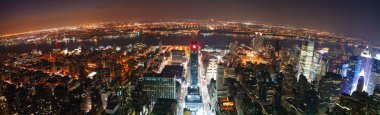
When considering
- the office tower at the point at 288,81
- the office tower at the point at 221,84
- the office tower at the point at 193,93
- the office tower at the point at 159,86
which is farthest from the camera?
the office tower at the point at 288,81

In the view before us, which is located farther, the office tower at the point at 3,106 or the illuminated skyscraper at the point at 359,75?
the illuminated skyscraper at the point at 359,75

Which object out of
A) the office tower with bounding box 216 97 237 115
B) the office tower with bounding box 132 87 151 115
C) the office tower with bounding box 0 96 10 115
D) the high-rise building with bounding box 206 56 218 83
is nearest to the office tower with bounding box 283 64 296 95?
the office tower with bounding box 216 97 237 115

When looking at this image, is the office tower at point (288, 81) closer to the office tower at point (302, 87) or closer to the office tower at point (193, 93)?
the office tower at point (302, 87)

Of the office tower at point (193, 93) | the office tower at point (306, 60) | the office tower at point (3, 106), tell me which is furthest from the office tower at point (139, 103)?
the office tower at point (306, 60)

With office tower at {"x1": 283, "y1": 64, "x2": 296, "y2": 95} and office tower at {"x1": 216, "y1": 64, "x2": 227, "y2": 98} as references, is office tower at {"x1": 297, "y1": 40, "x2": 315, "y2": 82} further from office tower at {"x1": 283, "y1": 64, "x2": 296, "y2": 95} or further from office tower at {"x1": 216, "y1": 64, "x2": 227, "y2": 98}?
office tower at {"x1": 216, "y1": 64, "x2": 227, "y2": 98}

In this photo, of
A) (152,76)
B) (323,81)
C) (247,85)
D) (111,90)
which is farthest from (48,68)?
(323,81)

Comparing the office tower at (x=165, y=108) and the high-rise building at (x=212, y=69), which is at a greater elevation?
the high-rise building at (x=212, y=69)

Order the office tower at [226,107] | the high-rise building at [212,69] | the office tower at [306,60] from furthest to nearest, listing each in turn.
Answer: the office tower at [306,60] < the high-rise building at [212,69] < the office tower at [226,107]

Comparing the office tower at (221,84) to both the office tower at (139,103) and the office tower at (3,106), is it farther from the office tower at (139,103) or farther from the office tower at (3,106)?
the office tower at (3,106)

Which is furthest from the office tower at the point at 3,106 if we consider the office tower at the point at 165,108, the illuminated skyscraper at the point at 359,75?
the illuminated skyscraper at the point at 359,75
